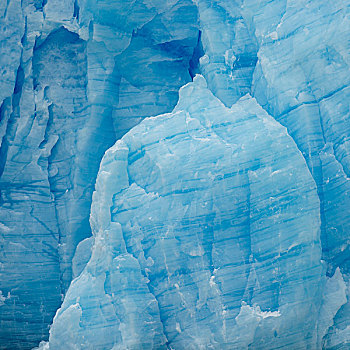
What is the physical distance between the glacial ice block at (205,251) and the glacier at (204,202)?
0.05 ft

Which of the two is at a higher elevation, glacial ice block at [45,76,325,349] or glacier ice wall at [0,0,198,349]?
glacier ice wall at [0,0,198,349]

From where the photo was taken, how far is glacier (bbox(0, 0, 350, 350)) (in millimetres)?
5793

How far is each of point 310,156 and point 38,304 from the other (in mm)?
4131

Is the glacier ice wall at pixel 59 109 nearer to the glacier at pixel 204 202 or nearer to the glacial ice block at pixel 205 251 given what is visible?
the glacier at pixel 204 202

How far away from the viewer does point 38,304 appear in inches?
293

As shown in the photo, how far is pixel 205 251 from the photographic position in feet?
19.4

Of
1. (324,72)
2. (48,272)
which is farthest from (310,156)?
(48,272)

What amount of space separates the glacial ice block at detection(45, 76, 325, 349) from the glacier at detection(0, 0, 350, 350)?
0.02m

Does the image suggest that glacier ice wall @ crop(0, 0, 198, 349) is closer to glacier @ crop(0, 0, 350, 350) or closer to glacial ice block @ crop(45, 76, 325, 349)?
glacier @ crop(0, 0, 350, 350)

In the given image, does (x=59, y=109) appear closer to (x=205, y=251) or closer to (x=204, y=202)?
(x=204, y=202)

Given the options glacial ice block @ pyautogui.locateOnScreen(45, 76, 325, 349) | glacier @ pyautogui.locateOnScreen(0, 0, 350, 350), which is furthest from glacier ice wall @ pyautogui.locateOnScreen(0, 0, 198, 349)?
glacial ice block @ pyautogui.locateOnScreen(45, 76, 325, 349)

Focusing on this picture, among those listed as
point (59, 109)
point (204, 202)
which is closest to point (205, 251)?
point (204, 202)

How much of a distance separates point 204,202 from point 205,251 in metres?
0.53

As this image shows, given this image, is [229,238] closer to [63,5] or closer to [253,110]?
[253,110]
